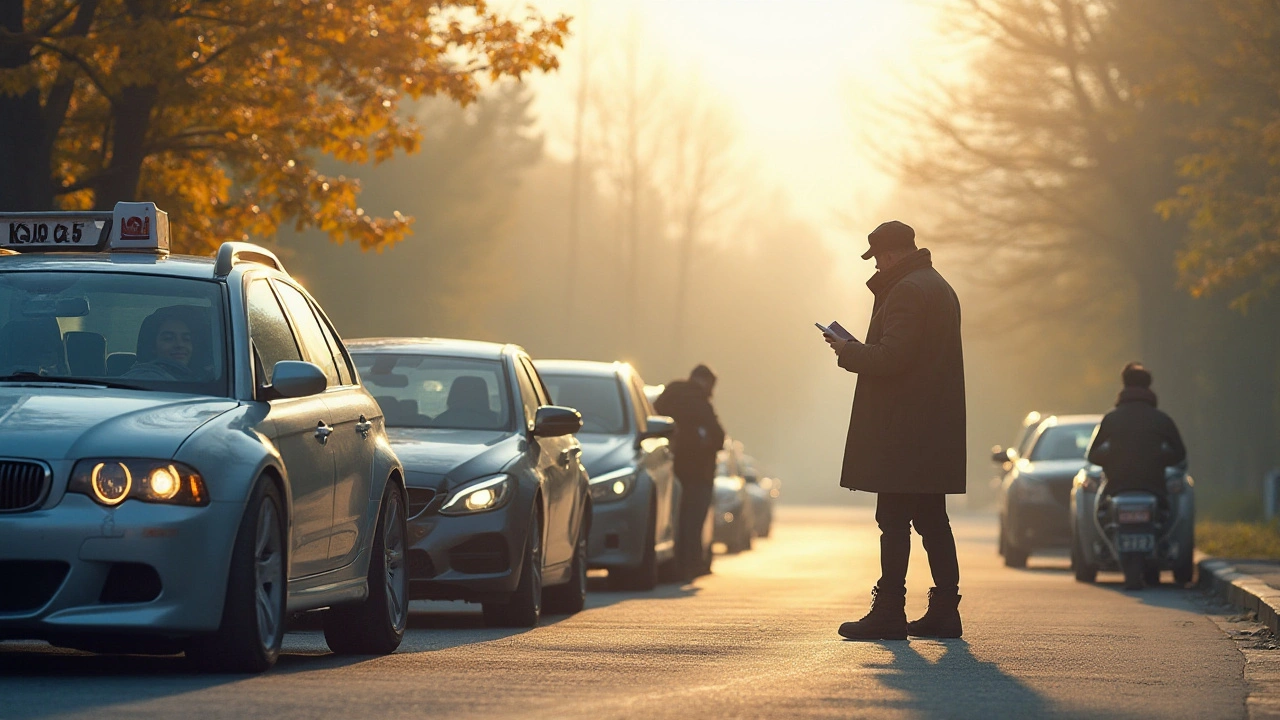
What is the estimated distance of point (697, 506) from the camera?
1991cm

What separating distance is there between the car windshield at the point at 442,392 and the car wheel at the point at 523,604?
1089mm

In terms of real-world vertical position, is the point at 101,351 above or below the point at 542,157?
below

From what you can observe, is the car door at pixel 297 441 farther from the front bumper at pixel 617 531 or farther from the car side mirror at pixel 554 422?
the front bumper at pixel 617 531

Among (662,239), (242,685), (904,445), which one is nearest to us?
(242,685)

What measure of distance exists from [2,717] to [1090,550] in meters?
14.0

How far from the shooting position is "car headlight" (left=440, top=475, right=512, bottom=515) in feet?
37.4

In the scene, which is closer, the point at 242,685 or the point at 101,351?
the point at 242,685

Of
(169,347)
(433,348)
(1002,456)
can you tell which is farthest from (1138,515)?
(169,347)

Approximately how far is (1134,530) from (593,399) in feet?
15.1

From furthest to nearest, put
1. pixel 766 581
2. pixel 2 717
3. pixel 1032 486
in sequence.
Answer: pixel 1032 486
pixel 766 581
pixel 2 717

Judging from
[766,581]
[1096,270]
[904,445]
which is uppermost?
[1096,270]

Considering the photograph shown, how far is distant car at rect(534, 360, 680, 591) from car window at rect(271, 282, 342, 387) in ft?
21.3

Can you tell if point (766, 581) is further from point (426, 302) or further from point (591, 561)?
point (426, 302)

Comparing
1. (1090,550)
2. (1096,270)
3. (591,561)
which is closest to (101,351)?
(591,561)
